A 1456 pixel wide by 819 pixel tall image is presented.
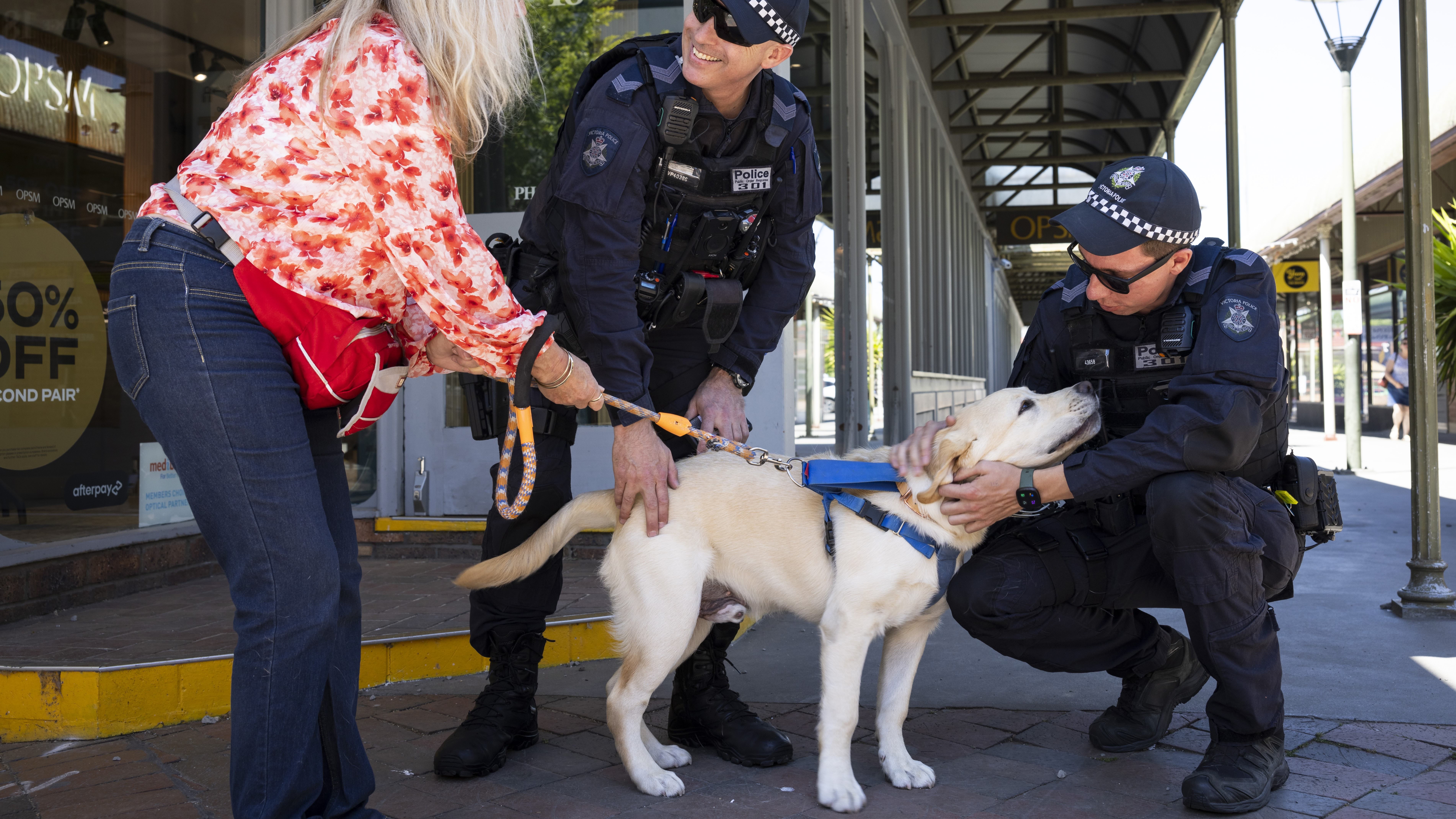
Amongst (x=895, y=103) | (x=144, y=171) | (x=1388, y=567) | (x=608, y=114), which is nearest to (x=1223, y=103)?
(x=895, y=103)

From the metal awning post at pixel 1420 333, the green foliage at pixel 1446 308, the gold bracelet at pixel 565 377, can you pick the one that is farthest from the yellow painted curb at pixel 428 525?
the green foliage at pixel 1446 308

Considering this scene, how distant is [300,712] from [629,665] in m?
0.96

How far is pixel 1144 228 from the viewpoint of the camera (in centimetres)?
267

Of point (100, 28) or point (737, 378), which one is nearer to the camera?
point (737, 378)

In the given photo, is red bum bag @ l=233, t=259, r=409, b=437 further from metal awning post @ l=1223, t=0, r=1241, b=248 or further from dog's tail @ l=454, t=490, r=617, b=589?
metal awning post @ l=1223, t=0, r=1241, b=248

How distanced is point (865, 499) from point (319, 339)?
1427 mm

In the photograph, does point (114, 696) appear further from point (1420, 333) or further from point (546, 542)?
point (1420, 333)

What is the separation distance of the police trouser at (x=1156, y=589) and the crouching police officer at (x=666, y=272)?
73 cm

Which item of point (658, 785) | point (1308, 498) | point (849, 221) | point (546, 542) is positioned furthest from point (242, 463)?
point (849, 221)

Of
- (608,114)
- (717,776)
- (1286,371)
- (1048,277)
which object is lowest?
(717,776)

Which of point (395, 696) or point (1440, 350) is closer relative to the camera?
point (395, 696)

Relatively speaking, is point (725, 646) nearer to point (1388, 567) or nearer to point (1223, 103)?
point (1388, 567)

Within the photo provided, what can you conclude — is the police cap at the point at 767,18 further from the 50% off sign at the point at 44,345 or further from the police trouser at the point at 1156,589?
the 50% off sign at the point at 44,345

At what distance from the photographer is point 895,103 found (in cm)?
928
